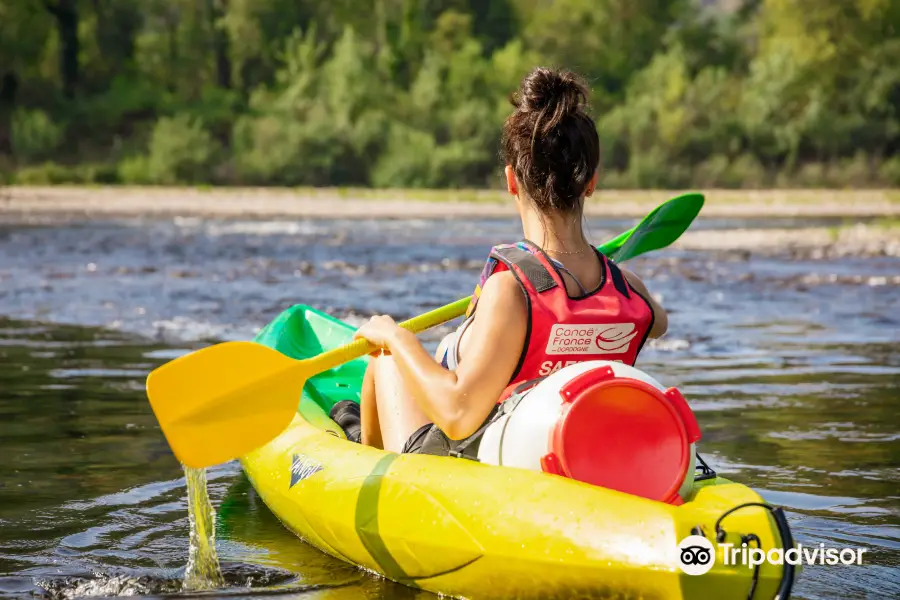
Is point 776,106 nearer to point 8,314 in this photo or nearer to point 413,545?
point 8,314

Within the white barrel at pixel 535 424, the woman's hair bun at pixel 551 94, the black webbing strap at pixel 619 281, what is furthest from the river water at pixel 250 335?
the woman's hair bun at pixel 551 94

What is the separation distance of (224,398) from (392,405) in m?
0.47

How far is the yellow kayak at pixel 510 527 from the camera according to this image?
9.64 feet

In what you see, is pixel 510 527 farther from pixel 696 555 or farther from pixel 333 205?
pixel 333 205

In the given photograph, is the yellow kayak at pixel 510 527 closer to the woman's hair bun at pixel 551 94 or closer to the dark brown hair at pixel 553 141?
the dark brown hair at pixel 553 141

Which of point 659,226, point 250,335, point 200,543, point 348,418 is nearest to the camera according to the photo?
point 200,543

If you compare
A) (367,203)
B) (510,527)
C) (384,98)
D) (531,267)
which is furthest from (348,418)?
(384,98)

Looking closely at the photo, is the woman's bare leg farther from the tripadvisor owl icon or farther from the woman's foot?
the tripadvisor owl icon

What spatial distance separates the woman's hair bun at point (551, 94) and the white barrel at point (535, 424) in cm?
61

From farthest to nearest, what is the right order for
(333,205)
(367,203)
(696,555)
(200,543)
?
(367,203), (333,205), (200,543), (696,555)

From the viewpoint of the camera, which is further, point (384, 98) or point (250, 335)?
point (384, 98)

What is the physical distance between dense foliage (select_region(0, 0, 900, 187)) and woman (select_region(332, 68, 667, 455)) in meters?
32.3

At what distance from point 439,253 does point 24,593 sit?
1432 cm

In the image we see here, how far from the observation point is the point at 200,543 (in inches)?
147
